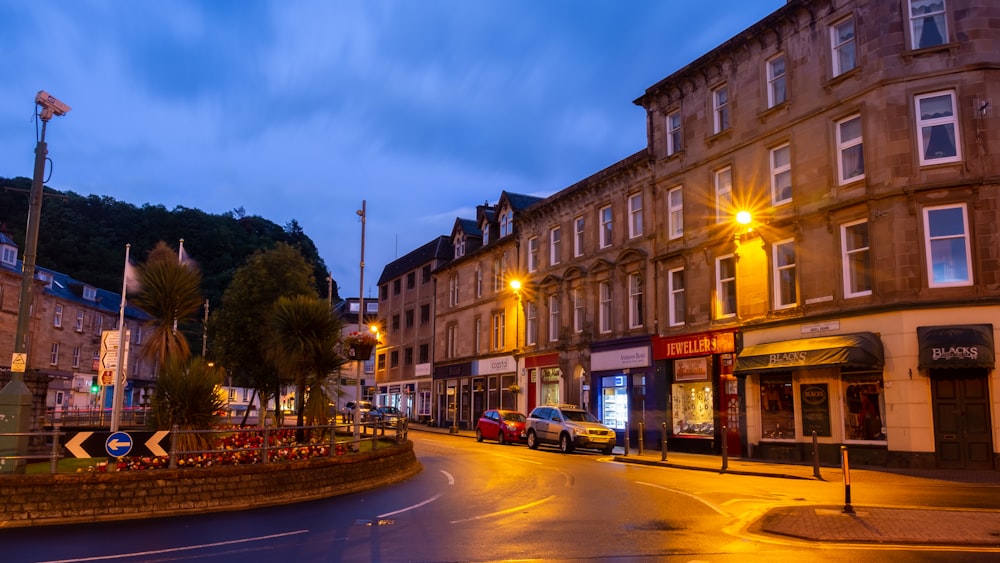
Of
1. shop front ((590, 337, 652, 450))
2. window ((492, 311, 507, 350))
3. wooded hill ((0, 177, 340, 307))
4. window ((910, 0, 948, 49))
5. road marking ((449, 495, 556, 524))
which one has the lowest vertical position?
road marking ((449, 495, 556, 524))

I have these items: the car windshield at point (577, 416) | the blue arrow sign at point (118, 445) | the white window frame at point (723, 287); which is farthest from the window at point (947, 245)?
the blue arrow sign at point (118, 445)

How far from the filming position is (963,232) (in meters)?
20.4

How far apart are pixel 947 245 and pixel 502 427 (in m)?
19.4

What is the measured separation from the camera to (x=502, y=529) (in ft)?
36.3

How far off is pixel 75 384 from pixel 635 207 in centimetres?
5293

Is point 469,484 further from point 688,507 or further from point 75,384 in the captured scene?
point 75,384

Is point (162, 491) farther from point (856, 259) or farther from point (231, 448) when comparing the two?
point (856, 259)

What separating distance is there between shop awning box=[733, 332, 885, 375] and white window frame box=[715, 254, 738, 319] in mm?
2129

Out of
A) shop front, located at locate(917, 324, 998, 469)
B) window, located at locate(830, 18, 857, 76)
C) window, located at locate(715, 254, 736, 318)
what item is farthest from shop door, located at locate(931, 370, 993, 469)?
window, located at locate(830, 18, 857, 76)

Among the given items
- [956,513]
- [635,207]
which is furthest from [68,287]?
[956,513]

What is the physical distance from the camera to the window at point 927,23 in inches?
838

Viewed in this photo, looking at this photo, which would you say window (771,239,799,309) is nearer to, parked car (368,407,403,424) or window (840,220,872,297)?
window (840,220,872,297)

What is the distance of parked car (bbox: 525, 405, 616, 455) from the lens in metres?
28.0

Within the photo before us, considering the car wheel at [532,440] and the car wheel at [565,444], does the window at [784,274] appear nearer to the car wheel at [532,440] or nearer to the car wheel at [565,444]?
the car wheel at [565,444]
